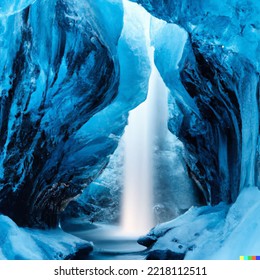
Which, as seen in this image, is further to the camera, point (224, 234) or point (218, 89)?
point (218, 89)

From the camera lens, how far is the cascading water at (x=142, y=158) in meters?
25.8

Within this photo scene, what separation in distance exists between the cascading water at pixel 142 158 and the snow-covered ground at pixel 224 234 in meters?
15.2

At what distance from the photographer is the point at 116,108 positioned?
12602 millimetres

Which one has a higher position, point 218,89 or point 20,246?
point 218,89

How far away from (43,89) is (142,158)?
2010 centimetres

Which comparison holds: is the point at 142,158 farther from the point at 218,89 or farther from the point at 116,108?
the point at 218,89

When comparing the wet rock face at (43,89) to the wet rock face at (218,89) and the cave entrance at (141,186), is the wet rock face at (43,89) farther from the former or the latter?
the cave entrance at (141,186)

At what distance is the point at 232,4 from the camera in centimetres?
588

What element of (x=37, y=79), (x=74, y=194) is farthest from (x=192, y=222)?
(x=74, y=194)

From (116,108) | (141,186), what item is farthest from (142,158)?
(116,108)

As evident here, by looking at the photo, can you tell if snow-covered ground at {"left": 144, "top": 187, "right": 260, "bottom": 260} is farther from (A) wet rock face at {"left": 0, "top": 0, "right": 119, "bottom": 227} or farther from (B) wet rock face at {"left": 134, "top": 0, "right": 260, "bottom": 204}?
(A) wet rock face at {"left": 0, "top": 0, "right": 119, "bottom": 227}

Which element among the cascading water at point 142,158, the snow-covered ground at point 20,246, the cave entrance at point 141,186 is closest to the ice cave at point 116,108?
the snow-covered ground at point 20,246

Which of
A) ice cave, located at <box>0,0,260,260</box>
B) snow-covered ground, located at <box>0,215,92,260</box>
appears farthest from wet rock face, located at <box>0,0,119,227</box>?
snow-covered ground, located at <box>0,215,92,260</box>

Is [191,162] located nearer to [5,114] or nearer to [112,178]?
[5,114]
